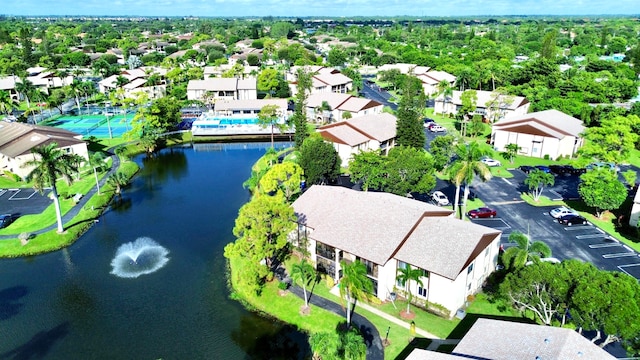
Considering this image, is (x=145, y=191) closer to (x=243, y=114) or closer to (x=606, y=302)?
(x=243, y=114)

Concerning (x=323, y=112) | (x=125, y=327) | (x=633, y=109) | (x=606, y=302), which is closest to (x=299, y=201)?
(x=125, y=327)

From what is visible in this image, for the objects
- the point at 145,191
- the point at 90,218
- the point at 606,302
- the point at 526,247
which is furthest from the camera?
the point at 145,191

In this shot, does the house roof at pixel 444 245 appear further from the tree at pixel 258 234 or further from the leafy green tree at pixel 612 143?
the leafy green tree at pixel 612 143

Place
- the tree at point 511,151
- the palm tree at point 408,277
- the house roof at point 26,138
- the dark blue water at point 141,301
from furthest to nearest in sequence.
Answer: the tree at point 511,151 < the house roof at point 26,138 < the palm tree at point 408,277 < the dark blue water at point 141,301

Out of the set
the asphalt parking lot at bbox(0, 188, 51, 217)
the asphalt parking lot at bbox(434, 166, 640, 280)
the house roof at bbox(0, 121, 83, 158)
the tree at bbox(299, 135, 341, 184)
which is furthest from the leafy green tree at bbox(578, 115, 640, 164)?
the house roof at bbox(0, 121, 83, 158)

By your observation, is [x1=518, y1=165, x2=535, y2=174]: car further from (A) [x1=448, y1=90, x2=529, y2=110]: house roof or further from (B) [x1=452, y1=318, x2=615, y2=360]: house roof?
(B) [x1=452, y1=318, x2=615, y2=360]: house roof

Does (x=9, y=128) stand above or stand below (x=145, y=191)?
above

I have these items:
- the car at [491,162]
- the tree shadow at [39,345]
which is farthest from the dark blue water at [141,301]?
the car at [491,162]
